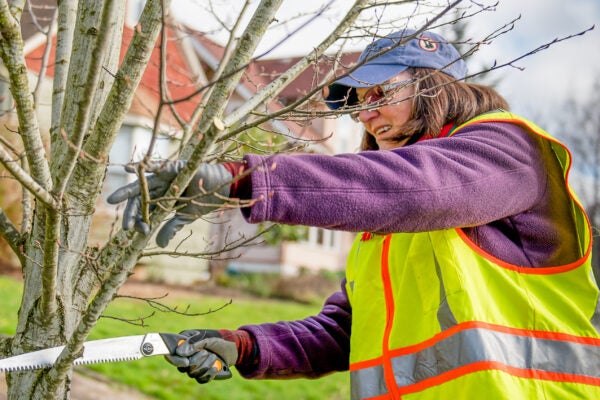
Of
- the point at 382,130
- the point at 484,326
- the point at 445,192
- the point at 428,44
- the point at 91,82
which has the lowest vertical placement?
the point at 484,326

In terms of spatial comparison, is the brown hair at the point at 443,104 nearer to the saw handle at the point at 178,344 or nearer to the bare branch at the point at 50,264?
the saw handle at the point at 178,344

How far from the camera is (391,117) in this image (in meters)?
2.47

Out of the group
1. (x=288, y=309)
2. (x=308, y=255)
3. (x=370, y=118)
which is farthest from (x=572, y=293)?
(x=308, y=255)

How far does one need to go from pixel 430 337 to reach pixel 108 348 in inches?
39.9

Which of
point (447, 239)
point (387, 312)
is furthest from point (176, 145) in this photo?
point (447, 239)

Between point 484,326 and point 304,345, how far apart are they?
1.04 m

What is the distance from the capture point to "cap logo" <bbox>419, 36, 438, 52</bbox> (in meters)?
2.45

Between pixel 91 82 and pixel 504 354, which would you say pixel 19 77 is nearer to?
pixel 91 82

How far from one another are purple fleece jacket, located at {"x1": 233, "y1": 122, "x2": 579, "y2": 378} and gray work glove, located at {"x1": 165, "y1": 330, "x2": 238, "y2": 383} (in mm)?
946

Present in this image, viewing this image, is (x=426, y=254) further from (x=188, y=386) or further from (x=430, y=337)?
(x=188, y=386)

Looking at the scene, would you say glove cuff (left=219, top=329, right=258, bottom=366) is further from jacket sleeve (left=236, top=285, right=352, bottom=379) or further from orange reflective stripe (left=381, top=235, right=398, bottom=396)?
orange reflective stripe (left=381, top=235, right=398, bottom=396)

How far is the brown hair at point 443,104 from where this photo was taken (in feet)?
7.77

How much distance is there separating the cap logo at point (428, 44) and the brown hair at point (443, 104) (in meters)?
0.08

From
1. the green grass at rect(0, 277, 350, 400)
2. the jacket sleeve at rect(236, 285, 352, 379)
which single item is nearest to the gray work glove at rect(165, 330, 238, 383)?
the jacket sleeve at rect(236, 285, 352, 379)
